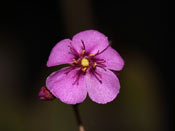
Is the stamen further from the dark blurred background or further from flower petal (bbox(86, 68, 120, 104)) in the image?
the dark blurred background

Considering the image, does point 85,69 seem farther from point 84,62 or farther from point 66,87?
point 66,87

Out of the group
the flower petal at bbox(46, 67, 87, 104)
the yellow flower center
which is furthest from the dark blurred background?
the flower petal at bbox(46, 67, 87, 104)

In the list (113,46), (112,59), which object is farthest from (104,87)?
(113,46)

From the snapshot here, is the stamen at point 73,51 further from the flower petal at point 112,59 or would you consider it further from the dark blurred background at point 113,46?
the dark blurred background at point 113,46

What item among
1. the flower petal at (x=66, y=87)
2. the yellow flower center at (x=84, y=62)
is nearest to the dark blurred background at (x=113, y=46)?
the yellow flower center at (x=84, y=62)

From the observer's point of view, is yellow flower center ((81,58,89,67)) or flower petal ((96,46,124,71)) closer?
flower petal ((96,46,124,71))
